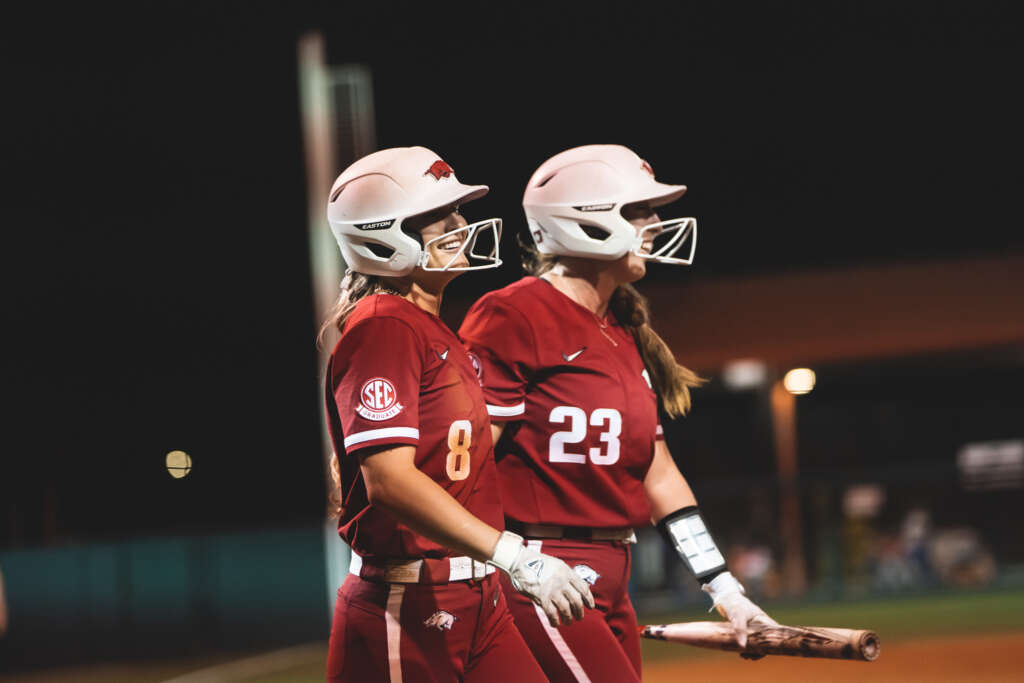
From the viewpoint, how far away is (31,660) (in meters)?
16.9

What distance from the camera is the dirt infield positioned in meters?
10.6

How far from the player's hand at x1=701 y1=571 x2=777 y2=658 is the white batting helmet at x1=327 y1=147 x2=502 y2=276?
4.98ft

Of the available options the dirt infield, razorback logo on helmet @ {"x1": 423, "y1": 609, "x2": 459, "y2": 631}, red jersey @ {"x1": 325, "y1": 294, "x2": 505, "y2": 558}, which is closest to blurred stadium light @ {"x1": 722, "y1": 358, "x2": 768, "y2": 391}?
the dirt infield

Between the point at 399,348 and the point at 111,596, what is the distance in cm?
1565

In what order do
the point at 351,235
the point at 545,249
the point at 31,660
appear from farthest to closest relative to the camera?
the point at 31,660
the point at 545,249
the point at 351,235

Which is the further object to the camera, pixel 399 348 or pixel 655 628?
pixel 655 628

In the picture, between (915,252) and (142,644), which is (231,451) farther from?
(915,252)

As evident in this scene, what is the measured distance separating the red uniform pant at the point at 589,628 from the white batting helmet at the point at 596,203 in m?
1.02

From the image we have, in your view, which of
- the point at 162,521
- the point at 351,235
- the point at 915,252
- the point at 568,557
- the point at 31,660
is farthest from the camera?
the point at 162,521

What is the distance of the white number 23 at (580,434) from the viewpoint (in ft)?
14.0

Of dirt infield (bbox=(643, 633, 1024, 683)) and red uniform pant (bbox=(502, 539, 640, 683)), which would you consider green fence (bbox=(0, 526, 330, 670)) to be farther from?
red uniform pant (bbox=(502, 539, 640, 683))

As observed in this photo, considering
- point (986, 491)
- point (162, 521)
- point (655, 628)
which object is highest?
point (655, 628)

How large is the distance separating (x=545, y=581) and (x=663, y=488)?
1627 millimetres

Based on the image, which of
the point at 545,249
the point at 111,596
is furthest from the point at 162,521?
the point at 545,249
